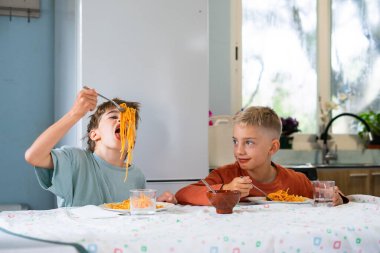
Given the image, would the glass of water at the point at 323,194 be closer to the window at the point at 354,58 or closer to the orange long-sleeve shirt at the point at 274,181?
the orange long-sleeve shirt at the point at 274,181

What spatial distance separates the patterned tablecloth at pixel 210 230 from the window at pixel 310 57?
8.74ft

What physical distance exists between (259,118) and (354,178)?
1.67 meters

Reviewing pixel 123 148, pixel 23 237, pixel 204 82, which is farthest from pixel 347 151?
pixel 23 237

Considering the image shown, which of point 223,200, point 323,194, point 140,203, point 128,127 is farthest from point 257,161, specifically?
point 140,203

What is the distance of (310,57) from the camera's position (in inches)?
171

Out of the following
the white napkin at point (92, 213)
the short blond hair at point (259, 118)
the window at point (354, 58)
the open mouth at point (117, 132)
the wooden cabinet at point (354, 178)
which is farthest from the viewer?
the window at point (354, 58)

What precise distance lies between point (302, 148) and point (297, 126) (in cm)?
24

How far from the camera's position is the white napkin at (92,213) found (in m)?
1.47

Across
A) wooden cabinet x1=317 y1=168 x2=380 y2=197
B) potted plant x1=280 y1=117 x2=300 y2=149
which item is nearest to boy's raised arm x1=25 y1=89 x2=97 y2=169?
wooden cabinet x1=317 y1=168 x2=380 y2=197

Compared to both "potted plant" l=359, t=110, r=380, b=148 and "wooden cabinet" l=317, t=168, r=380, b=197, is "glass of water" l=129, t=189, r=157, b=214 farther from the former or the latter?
"potted plant" l=359, t=110, r=380, b=148

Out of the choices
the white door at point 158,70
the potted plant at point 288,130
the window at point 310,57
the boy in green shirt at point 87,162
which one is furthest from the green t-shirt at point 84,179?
the window at point 310,57

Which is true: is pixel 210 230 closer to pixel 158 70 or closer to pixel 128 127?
pixel 128 127

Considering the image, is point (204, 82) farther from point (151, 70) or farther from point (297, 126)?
point (297, 126)

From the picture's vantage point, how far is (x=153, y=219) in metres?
1.43
